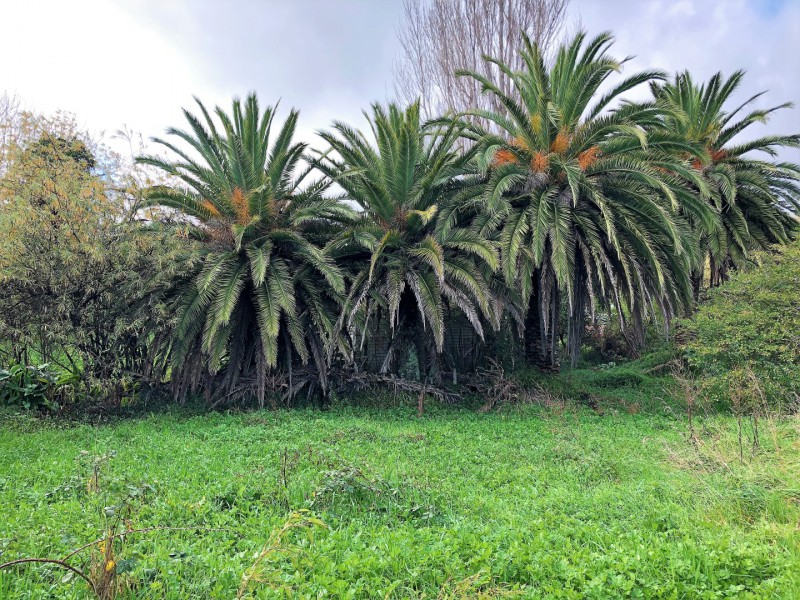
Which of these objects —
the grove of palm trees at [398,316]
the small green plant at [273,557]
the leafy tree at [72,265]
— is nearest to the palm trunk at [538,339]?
the grove of palm trees at [398,316]

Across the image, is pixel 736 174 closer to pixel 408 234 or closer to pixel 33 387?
pixel 408 234

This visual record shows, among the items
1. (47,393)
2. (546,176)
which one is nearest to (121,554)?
(47,393)

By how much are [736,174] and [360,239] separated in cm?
1030

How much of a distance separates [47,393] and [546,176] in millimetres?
10377

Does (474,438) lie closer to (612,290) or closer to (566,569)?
(566,569)

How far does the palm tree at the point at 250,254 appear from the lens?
9.66 m

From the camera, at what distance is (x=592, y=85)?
1027 centimetres

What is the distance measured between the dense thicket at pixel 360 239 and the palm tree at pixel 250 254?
0.13 ft

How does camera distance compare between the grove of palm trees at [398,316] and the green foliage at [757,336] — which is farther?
the green foliage at [757,336]

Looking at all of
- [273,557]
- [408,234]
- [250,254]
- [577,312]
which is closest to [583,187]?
[577,312]

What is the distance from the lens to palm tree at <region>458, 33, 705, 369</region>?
32.7 ft

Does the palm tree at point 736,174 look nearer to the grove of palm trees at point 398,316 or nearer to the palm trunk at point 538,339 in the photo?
the grove of palm trees at point 398,316

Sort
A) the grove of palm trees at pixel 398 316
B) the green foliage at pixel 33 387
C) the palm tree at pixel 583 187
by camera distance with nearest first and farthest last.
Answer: the grove of palm trees at pixel 398 316 < the green foliage at pixel 33 387 < the palm tree at pixel 583 187

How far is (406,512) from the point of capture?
4328 millimetres
